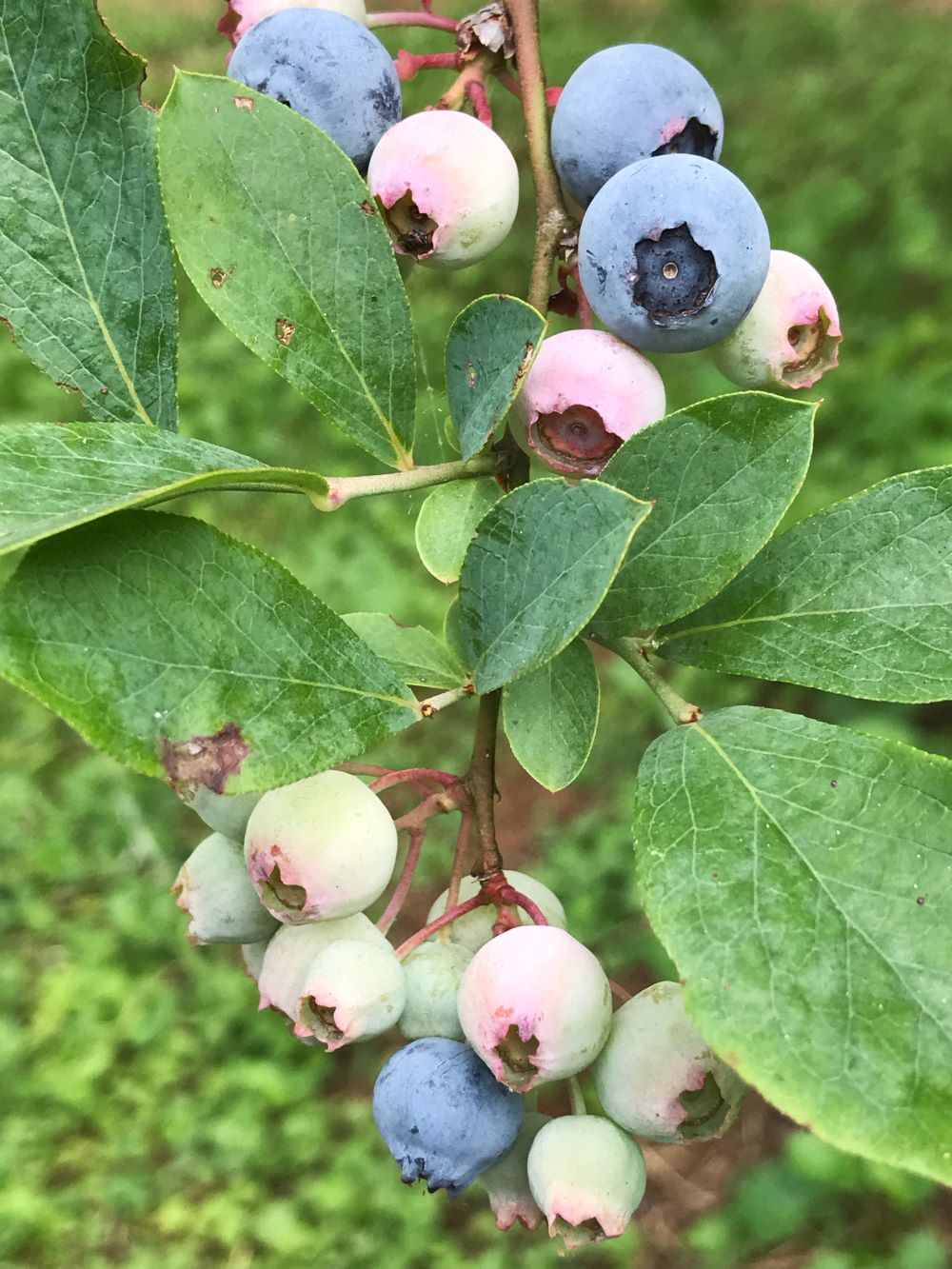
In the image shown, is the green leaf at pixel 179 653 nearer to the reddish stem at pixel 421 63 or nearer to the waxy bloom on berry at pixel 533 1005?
the waxy bloom on berry at pixel 533 1005

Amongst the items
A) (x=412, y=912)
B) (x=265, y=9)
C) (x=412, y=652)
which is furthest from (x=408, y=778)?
(x=412, y=912)

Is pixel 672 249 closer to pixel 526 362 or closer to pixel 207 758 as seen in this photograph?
pixel 526 362

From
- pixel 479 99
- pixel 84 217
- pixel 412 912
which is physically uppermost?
pixel 479 99

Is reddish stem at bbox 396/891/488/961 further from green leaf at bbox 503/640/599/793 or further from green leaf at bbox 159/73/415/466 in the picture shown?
green leaf at bbox 159/73/415/466

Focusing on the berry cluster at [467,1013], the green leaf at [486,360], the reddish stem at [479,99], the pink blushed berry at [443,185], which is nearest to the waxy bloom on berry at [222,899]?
the berry cluster at [467,1013]

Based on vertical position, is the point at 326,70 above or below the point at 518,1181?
above

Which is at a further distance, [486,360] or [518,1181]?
[518,1181]

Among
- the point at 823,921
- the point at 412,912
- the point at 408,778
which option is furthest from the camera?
the point at 412,912
